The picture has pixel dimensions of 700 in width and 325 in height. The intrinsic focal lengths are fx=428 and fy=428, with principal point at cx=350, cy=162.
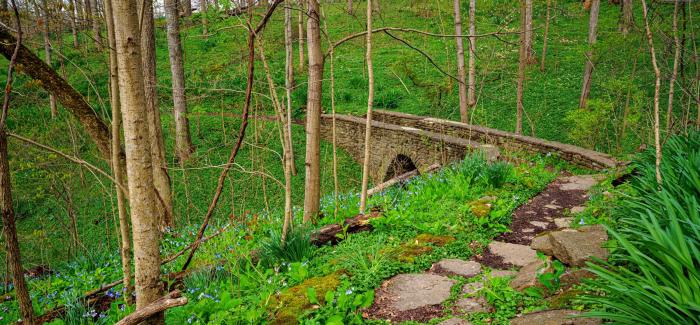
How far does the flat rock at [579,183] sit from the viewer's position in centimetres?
662

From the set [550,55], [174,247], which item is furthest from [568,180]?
[550,55]

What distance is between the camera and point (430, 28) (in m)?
24.3

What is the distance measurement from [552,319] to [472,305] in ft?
2.40

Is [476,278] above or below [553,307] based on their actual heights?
below

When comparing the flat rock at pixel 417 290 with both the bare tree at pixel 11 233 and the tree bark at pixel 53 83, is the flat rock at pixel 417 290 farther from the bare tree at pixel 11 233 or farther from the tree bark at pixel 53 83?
the tree bark at pixel 53 83

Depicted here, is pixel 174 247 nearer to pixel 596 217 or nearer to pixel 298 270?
pixel 298 270

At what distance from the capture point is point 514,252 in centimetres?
416

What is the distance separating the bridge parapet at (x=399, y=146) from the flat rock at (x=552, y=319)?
18.6 ft

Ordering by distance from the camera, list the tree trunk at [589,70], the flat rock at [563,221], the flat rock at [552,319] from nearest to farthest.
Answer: the flat rock at [552,319] < the flat rock at [563,221] < the tree trunk at [589,70]

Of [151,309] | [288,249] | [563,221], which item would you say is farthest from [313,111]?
[563,221]

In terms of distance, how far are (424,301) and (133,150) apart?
2206mm

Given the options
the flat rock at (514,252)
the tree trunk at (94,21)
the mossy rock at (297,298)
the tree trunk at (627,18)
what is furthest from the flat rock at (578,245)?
the tree trunk at (94,21)

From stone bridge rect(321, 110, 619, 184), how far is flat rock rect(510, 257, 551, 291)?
4.56m

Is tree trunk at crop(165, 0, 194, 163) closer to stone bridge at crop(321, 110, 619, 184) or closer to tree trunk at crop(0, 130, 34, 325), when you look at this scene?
stone bridge at crop(321, 110, 619, 184)
